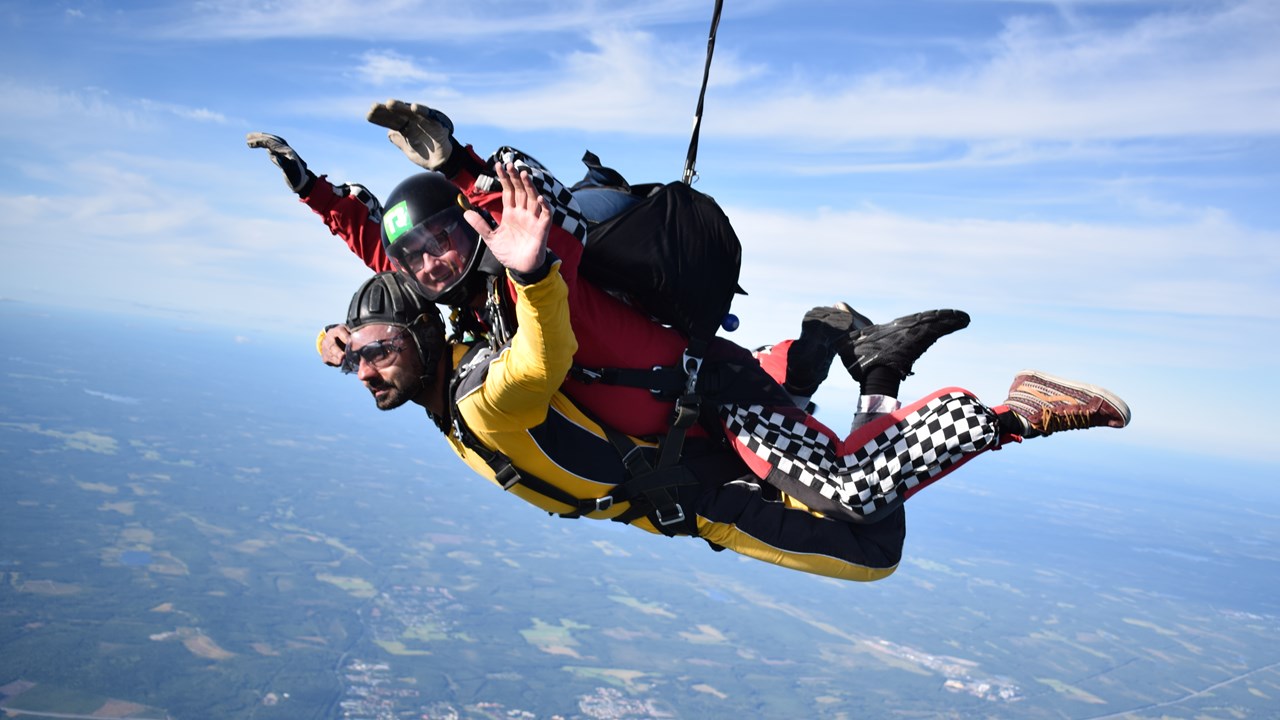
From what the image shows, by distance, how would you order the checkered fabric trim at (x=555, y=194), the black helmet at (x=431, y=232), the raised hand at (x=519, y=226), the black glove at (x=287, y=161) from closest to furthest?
the raised hand at (x=519, y=226)
the checkered fabric trim at (x=555, y=194)
the black helmet at (x=431, y=232)
the black glove at (x=287, y=161)

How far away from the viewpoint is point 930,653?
86.0m

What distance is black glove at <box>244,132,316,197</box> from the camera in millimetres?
3297

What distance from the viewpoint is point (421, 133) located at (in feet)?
8.97

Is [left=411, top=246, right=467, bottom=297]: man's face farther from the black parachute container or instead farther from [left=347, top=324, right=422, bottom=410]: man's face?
the black parachute container

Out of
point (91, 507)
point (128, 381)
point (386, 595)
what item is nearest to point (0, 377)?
point (128, 381)

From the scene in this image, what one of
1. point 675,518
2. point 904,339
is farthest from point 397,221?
point 904,339

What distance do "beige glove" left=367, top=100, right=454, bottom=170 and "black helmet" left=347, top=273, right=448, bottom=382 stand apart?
46cm

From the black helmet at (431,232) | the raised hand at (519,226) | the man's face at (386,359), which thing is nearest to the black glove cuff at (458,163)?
the black helmet at (431,232)

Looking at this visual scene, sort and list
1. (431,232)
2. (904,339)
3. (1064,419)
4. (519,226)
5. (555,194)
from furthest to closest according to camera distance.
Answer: (904,339), (1064,419), (431,232), (555,194), (519,226)

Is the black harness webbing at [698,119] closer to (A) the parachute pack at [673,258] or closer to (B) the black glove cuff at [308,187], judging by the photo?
(A) the parachute pack at [673,258]

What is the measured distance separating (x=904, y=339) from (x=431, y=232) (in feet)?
6.57

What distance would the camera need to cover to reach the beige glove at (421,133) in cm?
262

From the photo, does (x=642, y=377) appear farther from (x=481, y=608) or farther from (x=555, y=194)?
(x=481, y=608)

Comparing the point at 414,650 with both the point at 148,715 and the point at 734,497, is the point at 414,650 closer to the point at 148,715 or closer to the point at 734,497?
the point at 148,715
